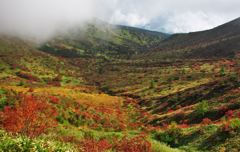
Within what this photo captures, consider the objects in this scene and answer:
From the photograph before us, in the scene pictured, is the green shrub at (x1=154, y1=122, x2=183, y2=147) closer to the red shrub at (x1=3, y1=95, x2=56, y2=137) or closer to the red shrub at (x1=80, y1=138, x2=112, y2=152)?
the red shrub at (x1=3, y1=95, x2=56, y2=137)

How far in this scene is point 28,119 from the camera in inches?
985

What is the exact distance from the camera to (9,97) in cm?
3497

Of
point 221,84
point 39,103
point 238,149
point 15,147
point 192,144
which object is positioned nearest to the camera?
point 15,147

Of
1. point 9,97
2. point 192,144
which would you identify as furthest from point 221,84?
point 9,97

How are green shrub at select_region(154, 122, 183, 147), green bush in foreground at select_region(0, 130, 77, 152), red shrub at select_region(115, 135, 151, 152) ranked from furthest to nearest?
green shrub at select_region(154, 122, 183, 147), red shrub at select_region(115, 135, 151, 152), green bush in foreground at select_region(0, 130, 77, 152)

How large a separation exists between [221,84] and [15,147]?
61039mm

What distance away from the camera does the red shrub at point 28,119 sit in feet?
74.6

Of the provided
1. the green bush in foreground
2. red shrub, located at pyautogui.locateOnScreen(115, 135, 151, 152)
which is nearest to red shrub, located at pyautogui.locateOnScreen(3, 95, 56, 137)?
red shrub, located at pyautogui.locateOnScreen(115, 135, 151, 152)

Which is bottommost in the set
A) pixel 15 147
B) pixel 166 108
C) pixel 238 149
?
pixel 166 108

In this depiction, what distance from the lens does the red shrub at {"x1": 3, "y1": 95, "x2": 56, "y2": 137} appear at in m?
22.7

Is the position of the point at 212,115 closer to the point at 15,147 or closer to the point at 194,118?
the point at 194,118

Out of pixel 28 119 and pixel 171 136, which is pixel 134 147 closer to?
pixel 28 119

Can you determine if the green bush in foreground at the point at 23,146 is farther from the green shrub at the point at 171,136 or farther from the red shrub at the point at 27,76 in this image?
the red shrub at the point at 27,76

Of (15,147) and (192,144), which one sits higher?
(15,147)
